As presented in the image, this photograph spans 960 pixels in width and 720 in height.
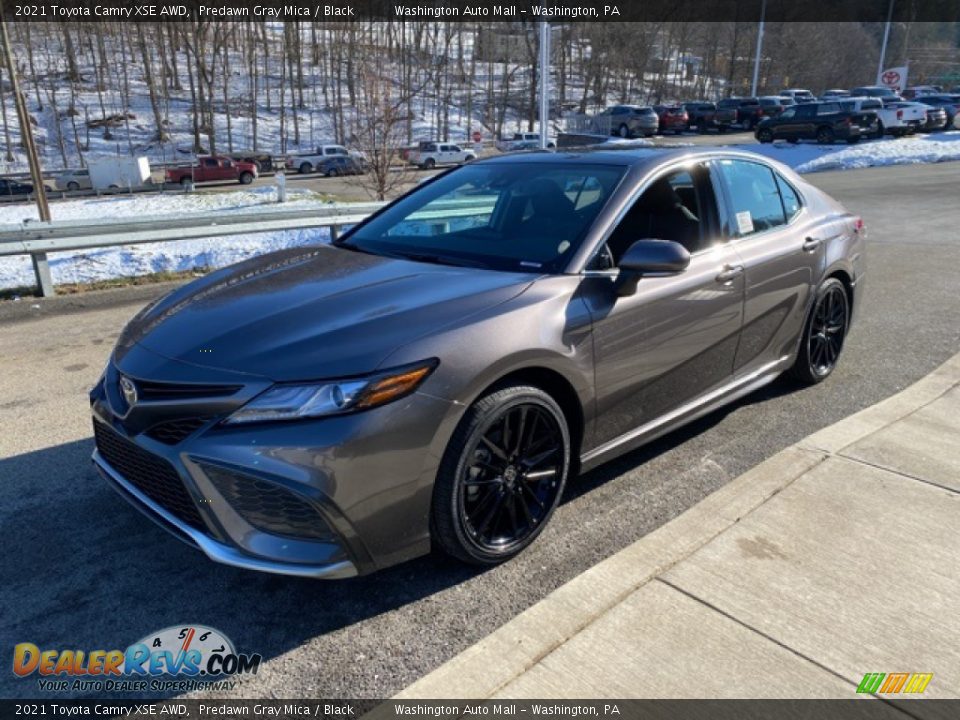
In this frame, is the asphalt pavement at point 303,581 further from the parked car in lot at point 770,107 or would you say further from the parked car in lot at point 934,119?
the parked car in lot at point 770,107

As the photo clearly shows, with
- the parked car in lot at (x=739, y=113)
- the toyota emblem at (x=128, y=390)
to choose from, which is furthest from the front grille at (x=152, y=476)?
the parked car in lot at (x=739, y=113)

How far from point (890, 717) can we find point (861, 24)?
97.3 meters

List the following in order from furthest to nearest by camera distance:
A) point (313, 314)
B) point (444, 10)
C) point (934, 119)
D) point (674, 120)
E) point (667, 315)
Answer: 1. point (444, 10)
2. point (674, 120)
3. point (934, 119)
4. point (667, 315)
5. point (313, 314)

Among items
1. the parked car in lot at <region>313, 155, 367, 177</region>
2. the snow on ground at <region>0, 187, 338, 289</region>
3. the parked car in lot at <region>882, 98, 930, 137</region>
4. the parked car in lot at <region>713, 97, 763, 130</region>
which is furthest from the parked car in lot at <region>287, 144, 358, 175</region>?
the snow on ground at <region>0, 187, 338, 289</region>

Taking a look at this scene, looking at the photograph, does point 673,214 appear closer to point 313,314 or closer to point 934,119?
point 313,314

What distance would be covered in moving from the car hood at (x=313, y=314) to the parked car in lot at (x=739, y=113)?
4820cm

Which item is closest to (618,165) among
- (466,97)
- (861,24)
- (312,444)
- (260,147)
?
(312,444)

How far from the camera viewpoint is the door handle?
12.4 feet

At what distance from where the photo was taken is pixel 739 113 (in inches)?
1837

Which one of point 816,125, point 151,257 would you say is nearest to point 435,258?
point 151,257

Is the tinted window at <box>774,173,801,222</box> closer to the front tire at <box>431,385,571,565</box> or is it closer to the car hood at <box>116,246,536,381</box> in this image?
the car hood at <box>116,246,536,381</box>

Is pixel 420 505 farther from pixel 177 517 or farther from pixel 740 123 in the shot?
pixel 740 123

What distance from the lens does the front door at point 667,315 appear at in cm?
322

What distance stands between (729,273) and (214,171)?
1623 inches
